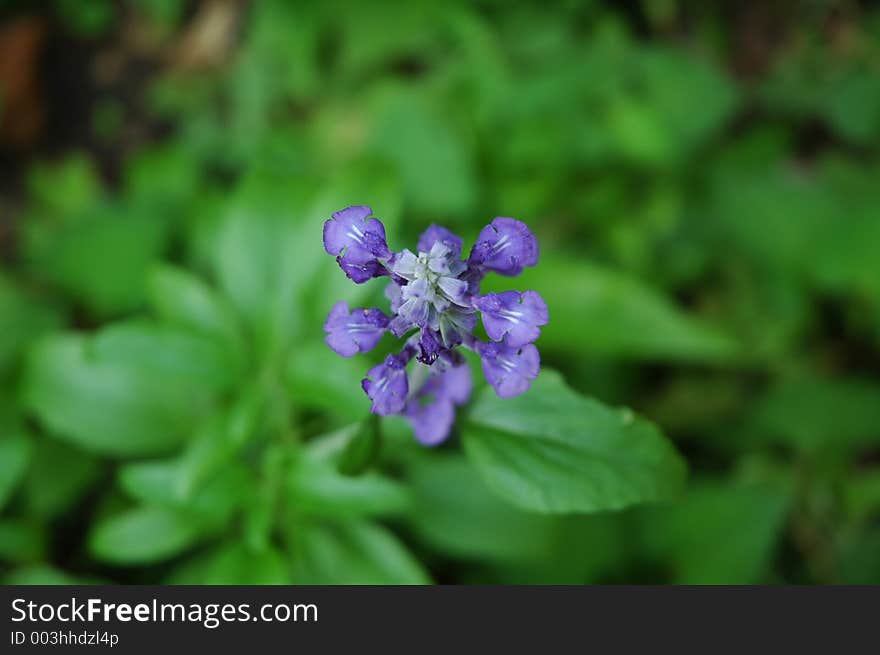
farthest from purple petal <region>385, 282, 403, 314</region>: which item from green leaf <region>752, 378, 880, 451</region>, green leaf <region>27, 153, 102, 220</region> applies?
green leaf <region>27, 153, 102, 220</region>

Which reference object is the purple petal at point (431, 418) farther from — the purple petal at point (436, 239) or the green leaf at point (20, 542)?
the green leaf at point (20, 542)

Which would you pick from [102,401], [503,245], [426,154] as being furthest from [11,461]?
[426,154]

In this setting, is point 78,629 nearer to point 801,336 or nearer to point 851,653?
point 851,653

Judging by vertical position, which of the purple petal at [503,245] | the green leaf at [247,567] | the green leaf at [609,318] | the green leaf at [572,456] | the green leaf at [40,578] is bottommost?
the green leaf at [572,456]

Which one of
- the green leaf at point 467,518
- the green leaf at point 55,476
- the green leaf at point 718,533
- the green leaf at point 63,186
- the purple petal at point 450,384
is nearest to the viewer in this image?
the purple petal at point 450,384

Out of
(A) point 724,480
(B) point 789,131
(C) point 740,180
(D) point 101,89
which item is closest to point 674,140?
(C) point 740,180

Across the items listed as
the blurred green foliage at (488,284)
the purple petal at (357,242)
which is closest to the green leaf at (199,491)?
the blurred green foliage at (488,284)
